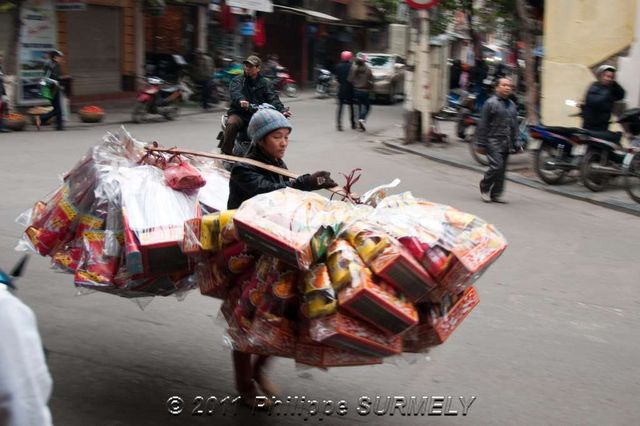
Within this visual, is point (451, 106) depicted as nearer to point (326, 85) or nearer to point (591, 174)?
point (591, 174)

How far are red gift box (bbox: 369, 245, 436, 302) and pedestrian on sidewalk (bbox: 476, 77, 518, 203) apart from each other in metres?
7.19

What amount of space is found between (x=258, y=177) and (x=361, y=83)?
13.6m

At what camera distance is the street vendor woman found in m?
3.78

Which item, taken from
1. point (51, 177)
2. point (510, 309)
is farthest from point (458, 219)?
point (51, 177)

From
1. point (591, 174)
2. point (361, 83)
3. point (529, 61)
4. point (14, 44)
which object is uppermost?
point (14, 44)

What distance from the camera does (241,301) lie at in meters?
3.43

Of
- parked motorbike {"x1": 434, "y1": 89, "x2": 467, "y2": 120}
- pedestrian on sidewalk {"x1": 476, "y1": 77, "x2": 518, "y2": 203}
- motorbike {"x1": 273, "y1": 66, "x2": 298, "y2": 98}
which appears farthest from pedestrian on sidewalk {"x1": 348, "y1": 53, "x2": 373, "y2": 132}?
motorbike {"x1": 273, "y1": 66, "x2": 298, "y2": 98}

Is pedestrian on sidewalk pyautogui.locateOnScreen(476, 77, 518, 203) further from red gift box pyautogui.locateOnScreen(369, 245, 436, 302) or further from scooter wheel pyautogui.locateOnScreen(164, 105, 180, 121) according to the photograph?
scooter wheel pyautogui.locateOnScreen(164, 105, 180, 121)

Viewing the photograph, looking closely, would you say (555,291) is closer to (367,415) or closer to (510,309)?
(510,309)

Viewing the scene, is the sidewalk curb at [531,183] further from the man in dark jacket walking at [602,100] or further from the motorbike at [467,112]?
the motorbike at [467,112]

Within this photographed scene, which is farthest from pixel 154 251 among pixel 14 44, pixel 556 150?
pixel 14 44

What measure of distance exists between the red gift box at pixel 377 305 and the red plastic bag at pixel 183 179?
144 cm

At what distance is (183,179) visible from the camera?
4.09 metres

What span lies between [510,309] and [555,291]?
0.73 m
